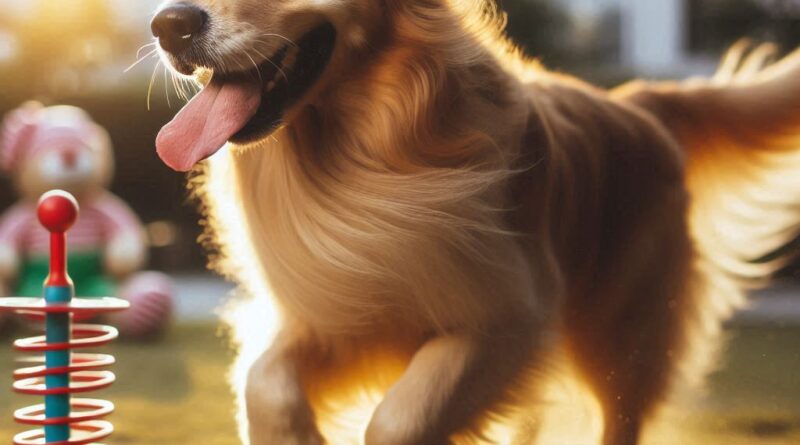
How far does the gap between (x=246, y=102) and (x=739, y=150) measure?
1.77 metres

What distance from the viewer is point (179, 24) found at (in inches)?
80.1

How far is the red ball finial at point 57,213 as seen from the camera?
2.04 metres

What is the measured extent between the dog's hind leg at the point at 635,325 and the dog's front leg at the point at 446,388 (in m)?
0.60

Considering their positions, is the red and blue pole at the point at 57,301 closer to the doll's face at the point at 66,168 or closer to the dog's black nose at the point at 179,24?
the dog's black nose at the point at 179,24

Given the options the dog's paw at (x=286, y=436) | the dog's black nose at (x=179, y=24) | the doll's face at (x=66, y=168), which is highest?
the doll's face at (x=66, y=168)

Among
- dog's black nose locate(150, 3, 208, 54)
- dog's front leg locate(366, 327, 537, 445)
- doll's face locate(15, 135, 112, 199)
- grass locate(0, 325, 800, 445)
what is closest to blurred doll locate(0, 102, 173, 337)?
doll's face locate(15, 135, 112, 199)

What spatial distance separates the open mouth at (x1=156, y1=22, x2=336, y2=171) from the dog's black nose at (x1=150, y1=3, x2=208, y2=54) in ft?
0.39

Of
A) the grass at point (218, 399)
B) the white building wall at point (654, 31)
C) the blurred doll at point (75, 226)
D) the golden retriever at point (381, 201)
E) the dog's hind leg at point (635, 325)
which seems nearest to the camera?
the golden retriever at point (381, 201)

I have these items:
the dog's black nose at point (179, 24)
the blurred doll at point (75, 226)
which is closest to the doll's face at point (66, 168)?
the blurred doll at point (75, 226)

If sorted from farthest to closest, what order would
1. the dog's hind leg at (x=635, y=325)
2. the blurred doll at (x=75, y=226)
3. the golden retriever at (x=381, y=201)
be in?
the blurred doll at (x=75, y=226), the dog's hind leg at (x=635, y=325), the golden retriever at (x=381, y=201)

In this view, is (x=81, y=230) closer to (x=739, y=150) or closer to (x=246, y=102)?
(x=739, y=150)

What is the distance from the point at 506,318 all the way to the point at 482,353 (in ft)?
0.32

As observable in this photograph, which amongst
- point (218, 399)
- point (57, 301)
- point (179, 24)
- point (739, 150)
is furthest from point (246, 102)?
point (218, 399)

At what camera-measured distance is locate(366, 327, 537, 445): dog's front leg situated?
2.15 m
